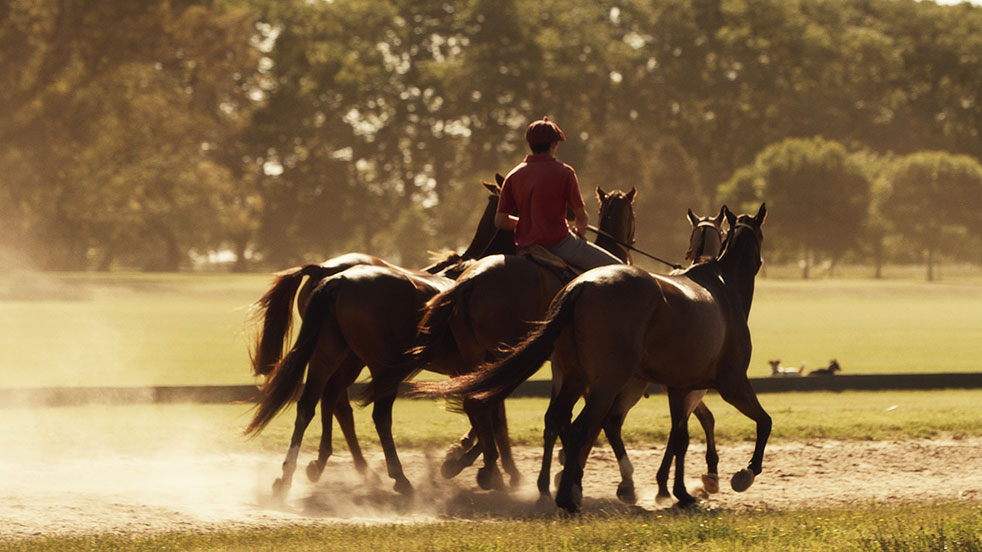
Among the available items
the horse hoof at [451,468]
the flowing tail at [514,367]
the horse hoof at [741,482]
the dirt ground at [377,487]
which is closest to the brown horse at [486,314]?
the flowing tail at [514,367]

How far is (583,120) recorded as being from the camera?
79.1 metres

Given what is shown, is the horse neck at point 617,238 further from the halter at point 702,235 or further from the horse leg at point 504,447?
the horse leg at point 504,447

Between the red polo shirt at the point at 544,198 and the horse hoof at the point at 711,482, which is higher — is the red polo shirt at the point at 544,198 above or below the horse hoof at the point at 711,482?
above

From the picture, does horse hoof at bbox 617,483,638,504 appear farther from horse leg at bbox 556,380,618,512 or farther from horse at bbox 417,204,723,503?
horse leg at bbox 556,380,618,512

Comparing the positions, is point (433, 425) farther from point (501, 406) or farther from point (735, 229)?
point (735, 229)

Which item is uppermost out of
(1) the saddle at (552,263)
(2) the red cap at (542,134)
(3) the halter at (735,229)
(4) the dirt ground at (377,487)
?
(2) the red cap at (542,134)

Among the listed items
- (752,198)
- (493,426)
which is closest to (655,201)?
(752,198)

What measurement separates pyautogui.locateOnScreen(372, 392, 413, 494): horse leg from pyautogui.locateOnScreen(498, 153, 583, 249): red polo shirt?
5.67 ft

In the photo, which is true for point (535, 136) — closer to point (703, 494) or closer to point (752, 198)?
point (703, 494)

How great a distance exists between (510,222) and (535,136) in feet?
2.47

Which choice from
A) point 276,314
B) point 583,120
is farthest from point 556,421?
point 583,120

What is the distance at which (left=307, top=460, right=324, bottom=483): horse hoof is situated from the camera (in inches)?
410

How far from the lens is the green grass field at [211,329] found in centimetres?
2136

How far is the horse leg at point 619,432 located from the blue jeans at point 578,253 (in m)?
1.01
